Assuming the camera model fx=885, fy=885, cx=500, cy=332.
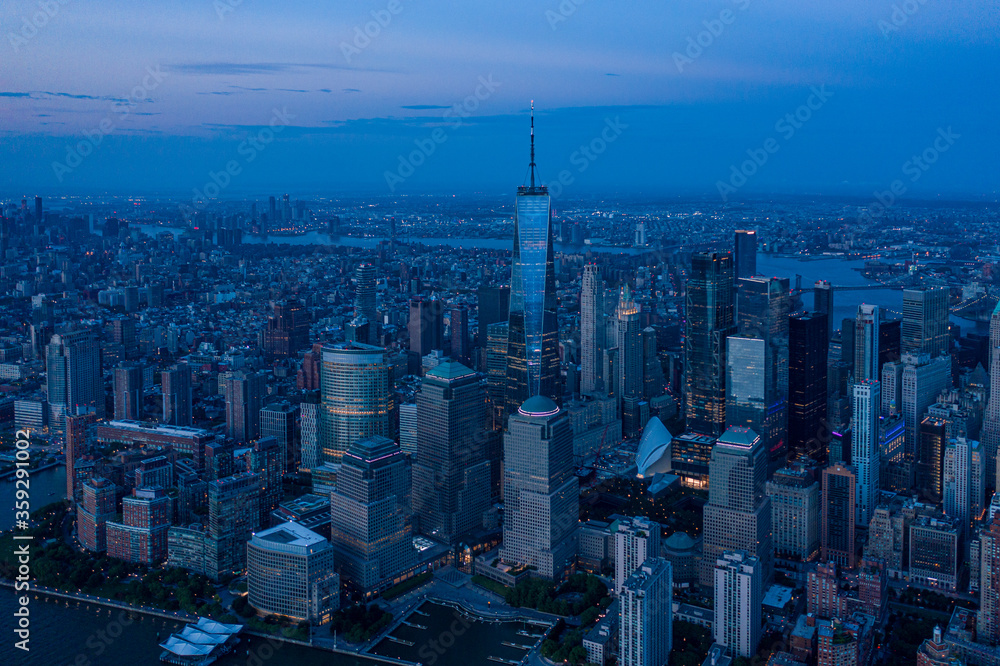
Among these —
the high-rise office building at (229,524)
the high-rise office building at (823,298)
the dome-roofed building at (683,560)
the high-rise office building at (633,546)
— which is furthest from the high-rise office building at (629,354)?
the high-rise office building at (229,524)

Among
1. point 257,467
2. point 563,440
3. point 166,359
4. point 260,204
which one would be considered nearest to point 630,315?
point 563,440

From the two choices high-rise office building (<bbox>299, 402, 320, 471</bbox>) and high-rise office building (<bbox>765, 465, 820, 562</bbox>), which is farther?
high-rise office building (<bbox>299, 402, 320, 471</bbox>)

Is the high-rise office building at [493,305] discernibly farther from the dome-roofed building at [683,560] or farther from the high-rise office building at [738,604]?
the high-rise office building at [738,604]

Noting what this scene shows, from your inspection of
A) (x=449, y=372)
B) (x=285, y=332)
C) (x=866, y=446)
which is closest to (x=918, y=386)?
(x=866, y=446)

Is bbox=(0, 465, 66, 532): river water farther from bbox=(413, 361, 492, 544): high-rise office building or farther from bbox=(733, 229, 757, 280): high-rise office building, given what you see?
bbox=(733, 229, 757, 280): high-rise office building

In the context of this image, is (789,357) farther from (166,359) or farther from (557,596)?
(166,359)

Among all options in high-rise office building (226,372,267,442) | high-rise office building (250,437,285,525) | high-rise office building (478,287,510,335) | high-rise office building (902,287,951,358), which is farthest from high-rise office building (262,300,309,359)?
high-rise office building (902,287,951,358)
